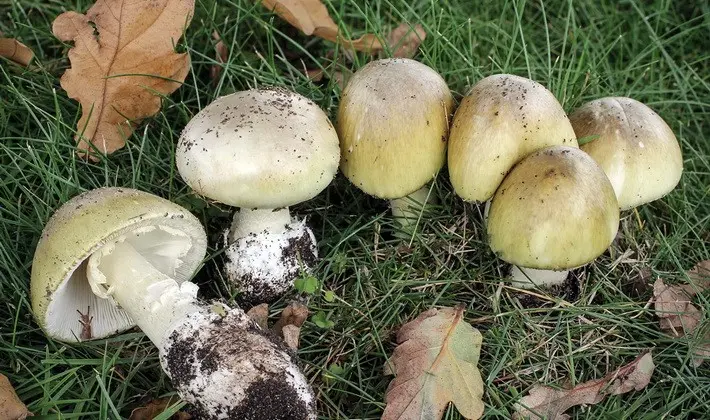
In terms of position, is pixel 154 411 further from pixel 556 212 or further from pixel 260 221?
pixel 556 212

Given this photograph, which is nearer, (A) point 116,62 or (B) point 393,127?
(B) point 393,127

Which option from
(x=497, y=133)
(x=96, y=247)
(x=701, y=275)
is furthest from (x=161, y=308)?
(x=701, y=275)

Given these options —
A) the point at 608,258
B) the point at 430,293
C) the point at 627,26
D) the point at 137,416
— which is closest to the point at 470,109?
the point at 430,293

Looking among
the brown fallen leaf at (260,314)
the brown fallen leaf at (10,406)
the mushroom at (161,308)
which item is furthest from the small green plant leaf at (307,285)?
the brown fallen leaf at (10,406)

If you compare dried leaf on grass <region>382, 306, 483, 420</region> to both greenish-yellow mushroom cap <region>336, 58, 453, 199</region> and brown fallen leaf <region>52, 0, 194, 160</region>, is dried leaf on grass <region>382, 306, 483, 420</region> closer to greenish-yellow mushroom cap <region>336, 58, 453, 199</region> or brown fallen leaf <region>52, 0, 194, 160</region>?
greenish-yellow mushroom cap <region>336, 58, 453, 199</region>

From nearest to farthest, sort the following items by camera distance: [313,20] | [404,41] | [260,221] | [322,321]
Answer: [322,321]
[260,221]
[313,20]
[404,41]

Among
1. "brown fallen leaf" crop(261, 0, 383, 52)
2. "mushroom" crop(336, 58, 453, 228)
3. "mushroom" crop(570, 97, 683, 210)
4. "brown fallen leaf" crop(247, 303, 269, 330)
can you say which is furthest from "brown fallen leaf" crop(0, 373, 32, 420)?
"mushroom" crop(570, 97, 683, 210)

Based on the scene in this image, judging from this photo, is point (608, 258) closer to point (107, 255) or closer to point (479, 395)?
point (479, 395)
